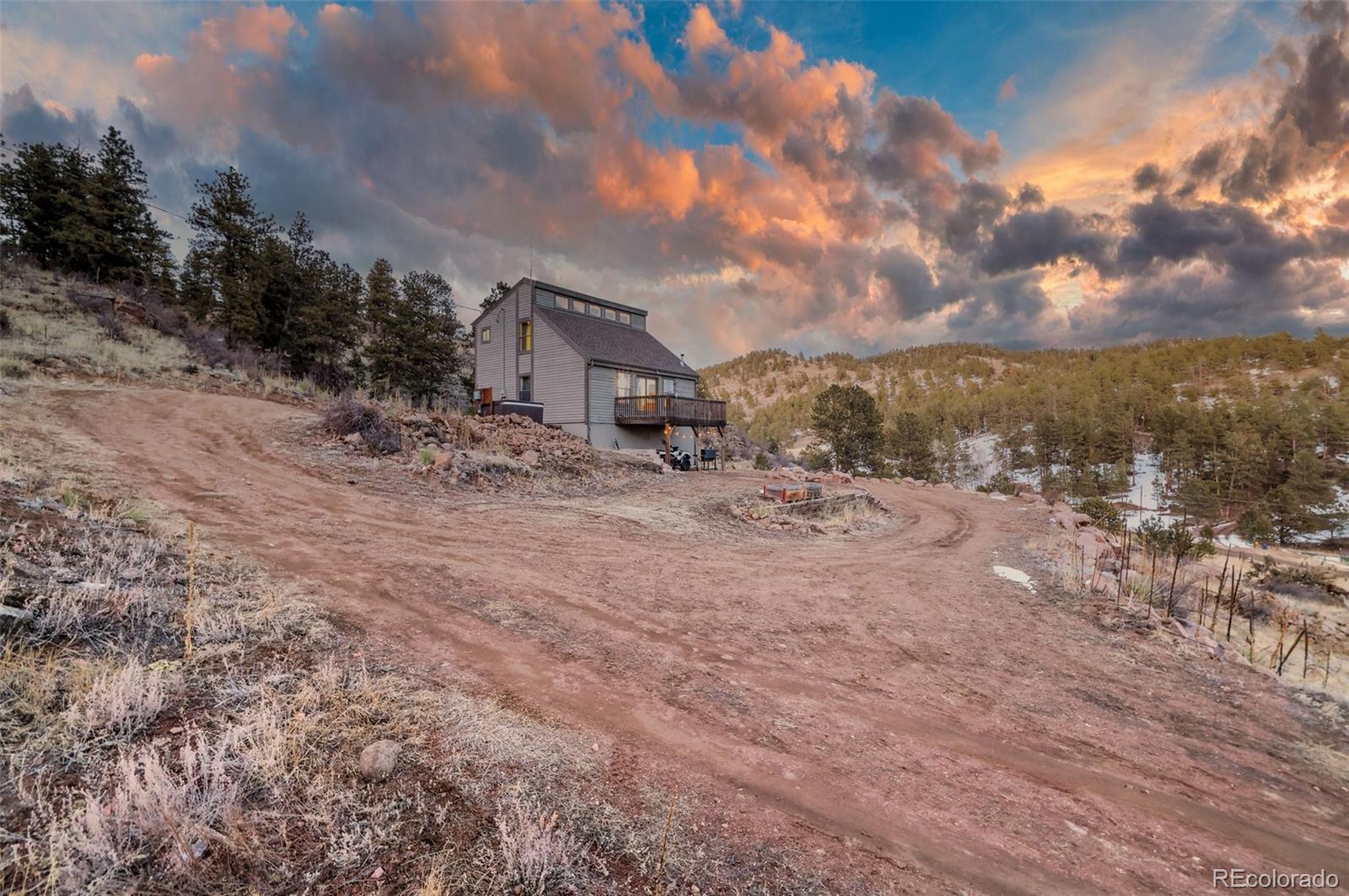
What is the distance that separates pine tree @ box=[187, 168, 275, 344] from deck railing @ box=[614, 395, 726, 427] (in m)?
19.1

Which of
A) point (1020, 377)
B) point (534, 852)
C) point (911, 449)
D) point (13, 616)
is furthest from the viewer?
point (1020, 377)

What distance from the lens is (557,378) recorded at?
26469 millimetres

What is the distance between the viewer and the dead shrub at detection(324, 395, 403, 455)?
13453 mm

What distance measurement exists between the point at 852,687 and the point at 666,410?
2128 centimetres

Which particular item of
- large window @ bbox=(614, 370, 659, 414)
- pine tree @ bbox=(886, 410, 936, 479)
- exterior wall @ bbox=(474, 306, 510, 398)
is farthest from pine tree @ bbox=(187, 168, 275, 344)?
pine tree @ bbox=(886, 410, 936, 479)

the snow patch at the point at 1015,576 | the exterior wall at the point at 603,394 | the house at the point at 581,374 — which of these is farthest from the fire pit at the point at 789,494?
the exterior wall at the point at 603,394

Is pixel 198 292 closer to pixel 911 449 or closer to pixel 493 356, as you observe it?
pixel 493 356

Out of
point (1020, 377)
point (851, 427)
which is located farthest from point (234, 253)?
point (1020, 377)

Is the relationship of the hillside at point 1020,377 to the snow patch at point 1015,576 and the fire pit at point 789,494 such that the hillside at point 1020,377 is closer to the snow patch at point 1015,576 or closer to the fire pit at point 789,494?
the fire pit at point 789,494

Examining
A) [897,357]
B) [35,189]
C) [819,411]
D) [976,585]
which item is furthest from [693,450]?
[897,357]

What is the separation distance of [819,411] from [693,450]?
18.2 meters

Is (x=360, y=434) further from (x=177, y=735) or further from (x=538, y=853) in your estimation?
(x=538, y=853)

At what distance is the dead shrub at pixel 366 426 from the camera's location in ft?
44.1
